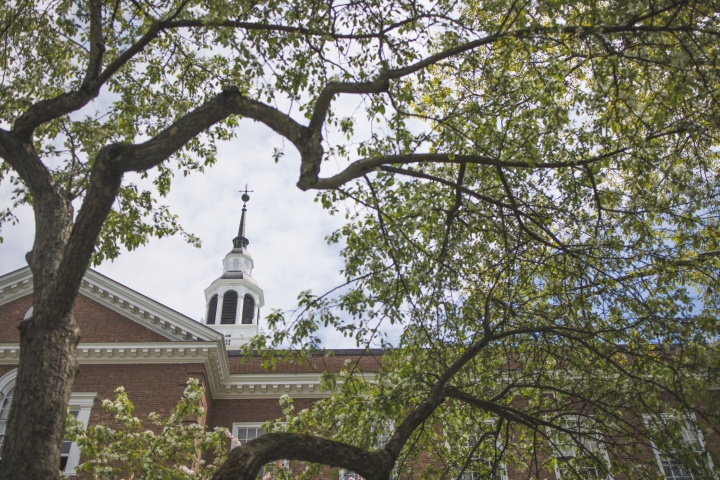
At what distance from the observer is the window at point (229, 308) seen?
141ft

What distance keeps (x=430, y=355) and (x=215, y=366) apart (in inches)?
489

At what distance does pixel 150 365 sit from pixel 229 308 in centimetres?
2296

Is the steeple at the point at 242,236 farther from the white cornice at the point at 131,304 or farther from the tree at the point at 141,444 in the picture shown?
the tree at the point at 141,444

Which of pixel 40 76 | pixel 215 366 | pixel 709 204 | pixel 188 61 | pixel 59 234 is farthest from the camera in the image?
pixel 215 366

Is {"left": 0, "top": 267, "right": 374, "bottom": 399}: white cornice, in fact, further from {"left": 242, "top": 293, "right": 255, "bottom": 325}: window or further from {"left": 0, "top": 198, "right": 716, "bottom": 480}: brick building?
{"left": 242, "top": 293, "right": 255, "bottom": 325}: window

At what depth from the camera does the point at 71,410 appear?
64.5ft

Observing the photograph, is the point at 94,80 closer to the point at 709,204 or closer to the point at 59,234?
the point at 59,234

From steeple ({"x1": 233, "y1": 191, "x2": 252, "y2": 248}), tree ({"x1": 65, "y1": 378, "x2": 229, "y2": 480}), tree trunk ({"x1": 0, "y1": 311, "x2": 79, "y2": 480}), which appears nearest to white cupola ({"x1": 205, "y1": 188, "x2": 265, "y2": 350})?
steeple ({"x1": 233, "y1": 191, "x2": 252, "y2": 248})

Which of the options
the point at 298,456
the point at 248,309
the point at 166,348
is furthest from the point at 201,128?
the point at 248,309

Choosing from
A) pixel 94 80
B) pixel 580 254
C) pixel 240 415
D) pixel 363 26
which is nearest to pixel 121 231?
pixel 94 80

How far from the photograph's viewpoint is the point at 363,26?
33.2ft

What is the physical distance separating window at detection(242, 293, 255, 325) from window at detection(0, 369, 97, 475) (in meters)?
23.3

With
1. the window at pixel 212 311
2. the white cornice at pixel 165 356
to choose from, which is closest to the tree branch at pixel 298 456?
the white cornice at pixel 165 356

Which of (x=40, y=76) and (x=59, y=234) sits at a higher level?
(x=40, y=76)
